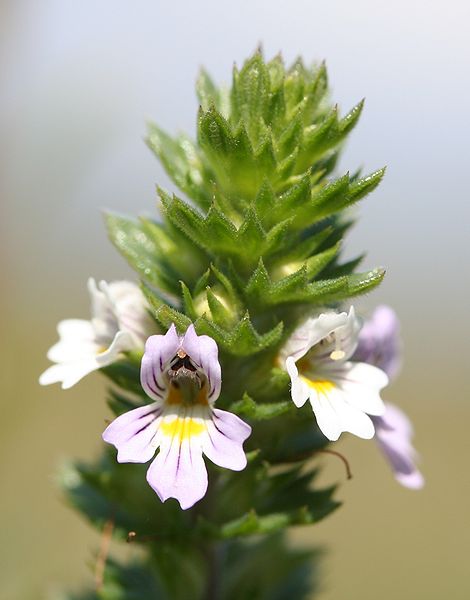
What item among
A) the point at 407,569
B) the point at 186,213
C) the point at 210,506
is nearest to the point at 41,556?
the point at 210,506

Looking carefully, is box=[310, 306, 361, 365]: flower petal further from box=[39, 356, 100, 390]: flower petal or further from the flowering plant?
box=[39, 356, 100, 390]: flower petal

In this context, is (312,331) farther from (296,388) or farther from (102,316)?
(102,316)

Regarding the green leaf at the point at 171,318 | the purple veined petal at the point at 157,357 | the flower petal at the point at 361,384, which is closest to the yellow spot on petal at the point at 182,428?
the purple veined petal at the point at 157,357

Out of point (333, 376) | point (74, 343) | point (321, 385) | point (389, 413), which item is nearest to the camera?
point (321, 385)

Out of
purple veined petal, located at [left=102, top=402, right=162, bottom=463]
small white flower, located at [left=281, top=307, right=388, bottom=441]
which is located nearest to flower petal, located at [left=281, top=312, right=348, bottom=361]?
small white flower, located at [left=281, top=307, right=388, bottom=441]

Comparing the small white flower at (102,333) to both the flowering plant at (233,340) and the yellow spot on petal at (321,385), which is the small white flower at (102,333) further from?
the yellow spot on petal at (321,385)

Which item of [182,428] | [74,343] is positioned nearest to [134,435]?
[182,428]
